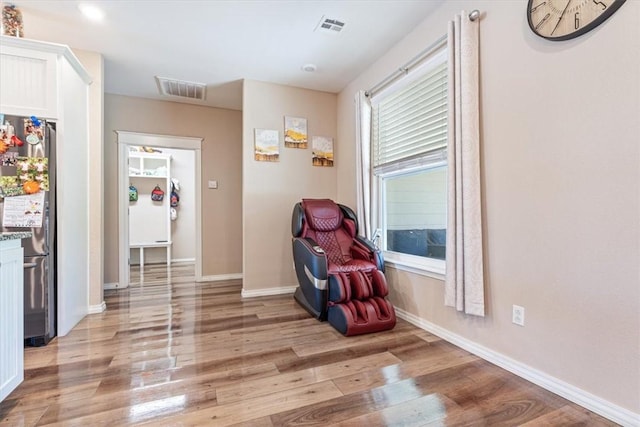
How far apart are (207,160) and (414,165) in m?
3.10

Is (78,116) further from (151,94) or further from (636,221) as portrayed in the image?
(636,221)

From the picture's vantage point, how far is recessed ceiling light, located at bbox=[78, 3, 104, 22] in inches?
91.0

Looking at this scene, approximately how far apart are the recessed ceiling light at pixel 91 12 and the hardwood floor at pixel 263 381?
2.63 meters

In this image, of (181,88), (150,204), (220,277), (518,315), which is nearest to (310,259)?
(518,315)

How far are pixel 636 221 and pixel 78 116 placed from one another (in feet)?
13.2

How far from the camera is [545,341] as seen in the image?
1.66 m

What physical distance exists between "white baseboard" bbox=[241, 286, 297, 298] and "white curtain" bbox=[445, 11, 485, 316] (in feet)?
6.93

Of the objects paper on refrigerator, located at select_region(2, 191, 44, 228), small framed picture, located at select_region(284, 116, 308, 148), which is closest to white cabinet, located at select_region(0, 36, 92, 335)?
paper on refrigerator, located at select_region(2, 191, 44, 228)

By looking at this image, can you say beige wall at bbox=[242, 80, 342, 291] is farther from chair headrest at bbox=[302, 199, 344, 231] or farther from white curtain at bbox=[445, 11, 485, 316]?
white curtain at bbox=[445, 11, 485, 316]

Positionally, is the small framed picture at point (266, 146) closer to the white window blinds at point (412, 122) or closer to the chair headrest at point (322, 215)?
the chair headrest at point (322, 215)

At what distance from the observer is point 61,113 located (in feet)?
7.77

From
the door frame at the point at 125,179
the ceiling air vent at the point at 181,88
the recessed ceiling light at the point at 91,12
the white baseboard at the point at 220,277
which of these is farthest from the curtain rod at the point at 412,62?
the white baseboard at the point at 220,277

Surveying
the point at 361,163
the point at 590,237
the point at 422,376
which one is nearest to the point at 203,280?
the point at 361,163

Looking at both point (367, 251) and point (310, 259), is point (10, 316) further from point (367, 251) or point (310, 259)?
point (367, 251)
